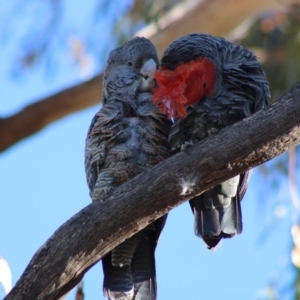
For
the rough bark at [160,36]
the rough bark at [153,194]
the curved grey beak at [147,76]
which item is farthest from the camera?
the rough bark at [160,36]

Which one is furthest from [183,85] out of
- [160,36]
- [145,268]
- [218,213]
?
[160,36]

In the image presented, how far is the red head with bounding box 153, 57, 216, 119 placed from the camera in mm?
3086

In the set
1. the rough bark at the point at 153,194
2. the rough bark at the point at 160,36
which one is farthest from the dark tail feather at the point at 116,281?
the rough bark at the point at 160,36

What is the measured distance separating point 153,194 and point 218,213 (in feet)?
1.45

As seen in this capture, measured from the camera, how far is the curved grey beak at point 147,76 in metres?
3.39

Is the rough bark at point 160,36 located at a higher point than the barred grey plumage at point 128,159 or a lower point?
higher

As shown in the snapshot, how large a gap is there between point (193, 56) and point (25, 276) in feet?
4.01

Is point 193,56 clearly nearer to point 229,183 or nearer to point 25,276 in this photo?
point 229,183

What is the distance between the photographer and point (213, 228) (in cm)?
297

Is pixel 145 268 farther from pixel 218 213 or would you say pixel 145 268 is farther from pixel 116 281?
pixel 218 213

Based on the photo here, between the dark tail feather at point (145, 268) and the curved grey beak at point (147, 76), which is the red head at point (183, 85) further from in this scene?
the dark tail feather at point (145, 268)

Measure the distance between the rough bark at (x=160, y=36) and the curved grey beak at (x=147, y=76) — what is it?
2.44 meters

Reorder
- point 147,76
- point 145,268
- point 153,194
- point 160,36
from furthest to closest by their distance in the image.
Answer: point 160,36, point 147,76, point 145,268, point 153,194

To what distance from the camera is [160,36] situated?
6074 millimetres
